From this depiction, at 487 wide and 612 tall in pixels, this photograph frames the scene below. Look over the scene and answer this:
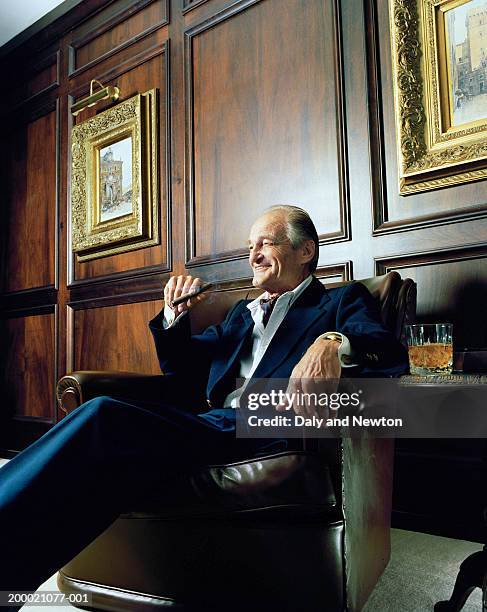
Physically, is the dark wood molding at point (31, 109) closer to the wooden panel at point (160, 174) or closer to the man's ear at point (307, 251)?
the wooden panel at point (160, 174)

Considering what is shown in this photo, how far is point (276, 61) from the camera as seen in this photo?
2.42 m

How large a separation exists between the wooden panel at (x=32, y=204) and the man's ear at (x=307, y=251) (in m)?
2.26

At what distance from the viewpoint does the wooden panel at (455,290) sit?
1.78m

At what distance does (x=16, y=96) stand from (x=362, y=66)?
2782 millimetres

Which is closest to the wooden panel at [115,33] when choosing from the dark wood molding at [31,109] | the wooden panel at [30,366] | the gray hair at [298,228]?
the dark wood molding at [31,109]

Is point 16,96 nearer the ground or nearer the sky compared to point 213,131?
nearer the sky

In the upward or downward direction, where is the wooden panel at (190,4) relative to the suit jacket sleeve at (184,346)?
upward

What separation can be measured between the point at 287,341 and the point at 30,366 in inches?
102

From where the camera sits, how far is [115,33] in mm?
3221

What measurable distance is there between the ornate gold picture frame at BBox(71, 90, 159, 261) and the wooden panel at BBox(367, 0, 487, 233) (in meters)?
1.26

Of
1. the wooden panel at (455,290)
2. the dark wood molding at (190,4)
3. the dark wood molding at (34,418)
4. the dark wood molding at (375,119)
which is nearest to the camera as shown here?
the wooden panel at (455,290)

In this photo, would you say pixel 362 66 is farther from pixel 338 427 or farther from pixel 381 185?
pixel 338 427

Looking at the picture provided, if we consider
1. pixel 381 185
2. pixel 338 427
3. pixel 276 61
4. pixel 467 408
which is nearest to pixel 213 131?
pixel 276 61

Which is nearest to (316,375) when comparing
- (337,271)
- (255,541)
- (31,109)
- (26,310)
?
(255,541)
